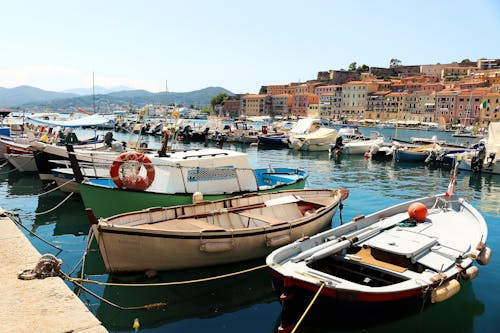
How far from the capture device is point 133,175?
12461 millimetres

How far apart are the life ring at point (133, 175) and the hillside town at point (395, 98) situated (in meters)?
84.3

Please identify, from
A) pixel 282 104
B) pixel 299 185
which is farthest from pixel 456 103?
pixel 299 185

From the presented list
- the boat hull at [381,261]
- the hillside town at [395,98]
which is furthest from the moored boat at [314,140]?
the hillside town at [395,98]

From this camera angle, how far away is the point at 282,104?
165375 mm

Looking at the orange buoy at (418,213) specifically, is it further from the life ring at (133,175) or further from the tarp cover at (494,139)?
the tarp cover at (494,139)

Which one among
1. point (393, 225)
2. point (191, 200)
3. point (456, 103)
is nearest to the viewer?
point (393, 225)

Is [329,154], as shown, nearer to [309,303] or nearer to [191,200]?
[191,200]

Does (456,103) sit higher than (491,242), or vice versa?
(456,103)

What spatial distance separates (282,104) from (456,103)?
68.2 meters

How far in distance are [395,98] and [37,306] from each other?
141383 mm

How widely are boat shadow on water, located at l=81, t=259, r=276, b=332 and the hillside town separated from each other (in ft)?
287

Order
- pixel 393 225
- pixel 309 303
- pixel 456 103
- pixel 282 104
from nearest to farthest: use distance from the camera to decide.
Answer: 1. pixel 309 303
2. pixel 393 225
3. pixel 456 103
4. pixel 282 104

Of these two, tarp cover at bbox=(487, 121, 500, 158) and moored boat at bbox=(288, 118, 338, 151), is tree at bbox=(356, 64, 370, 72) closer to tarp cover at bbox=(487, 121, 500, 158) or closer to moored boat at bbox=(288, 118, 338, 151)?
moored boat at bbox=(288, 118, 338, 151)

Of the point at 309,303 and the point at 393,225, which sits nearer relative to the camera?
the point at 309,303
